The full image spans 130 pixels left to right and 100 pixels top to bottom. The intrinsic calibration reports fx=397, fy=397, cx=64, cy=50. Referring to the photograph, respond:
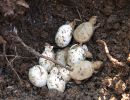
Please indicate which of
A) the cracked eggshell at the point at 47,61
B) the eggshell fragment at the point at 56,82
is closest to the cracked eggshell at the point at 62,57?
the cracked eggshell at the point at 47,61

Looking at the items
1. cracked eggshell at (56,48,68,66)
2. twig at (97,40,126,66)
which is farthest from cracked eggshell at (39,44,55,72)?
twig at (97,40,126,66)

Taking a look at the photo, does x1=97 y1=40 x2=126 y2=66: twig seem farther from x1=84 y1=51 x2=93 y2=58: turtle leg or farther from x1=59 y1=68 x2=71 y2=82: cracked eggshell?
x1=59 y1=68 x2=71 y2=82: cracked eggshell

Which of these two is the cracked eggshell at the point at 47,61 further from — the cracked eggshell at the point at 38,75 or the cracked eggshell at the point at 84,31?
the cracked eggshell at the point at 84,31

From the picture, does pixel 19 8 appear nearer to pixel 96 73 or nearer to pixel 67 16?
pixel 67 16

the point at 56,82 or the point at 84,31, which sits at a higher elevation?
the point at 84,31

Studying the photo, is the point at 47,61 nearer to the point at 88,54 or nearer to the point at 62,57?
the point at 62,57

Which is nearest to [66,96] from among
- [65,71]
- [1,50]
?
[65,71]

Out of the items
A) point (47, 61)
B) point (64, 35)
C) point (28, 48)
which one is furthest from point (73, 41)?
point (28, 48)
